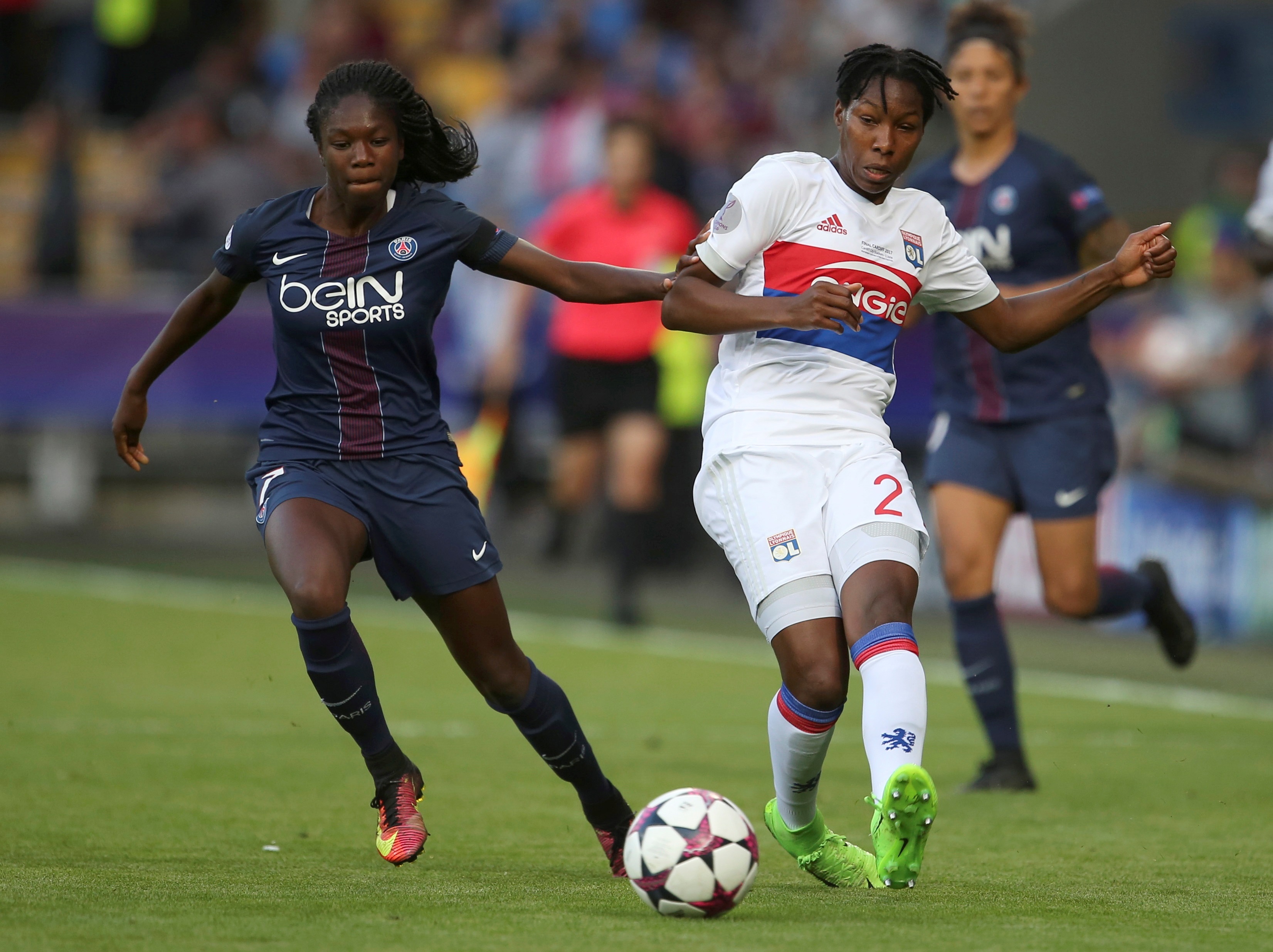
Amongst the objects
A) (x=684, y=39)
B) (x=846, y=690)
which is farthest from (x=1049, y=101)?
(x=846, y=690)

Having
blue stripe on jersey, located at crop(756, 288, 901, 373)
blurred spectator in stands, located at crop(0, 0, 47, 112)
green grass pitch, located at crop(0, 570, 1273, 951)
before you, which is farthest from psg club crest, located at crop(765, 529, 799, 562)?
blurred spectator in stands, located at crop(0, 0, 47, 112)

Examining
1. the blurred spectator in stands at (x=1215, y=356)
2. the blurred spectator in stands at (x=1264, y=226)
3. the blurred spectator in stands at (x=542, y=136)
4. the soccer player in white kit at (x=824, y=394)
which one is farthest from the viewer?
the blurred spectator in stands at (x=542, y=136)

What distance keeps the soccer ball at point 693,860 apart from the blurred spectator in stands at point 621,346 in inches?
282

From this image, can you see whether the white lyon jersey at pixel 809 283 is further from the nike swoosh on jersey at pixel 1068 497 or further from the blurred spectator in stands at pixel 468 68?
the blurred spectator in stands at pixel 468 68

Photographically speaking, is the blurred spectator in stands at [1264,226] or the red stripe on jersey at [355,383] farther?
the blurred spectator in stands at [1264,226]

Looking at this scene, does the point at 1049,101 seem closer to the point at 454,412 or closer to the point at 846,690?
the point at 454,412

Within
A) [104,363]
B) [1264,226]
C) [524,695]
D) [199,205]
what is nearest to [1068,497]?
[1264,226]

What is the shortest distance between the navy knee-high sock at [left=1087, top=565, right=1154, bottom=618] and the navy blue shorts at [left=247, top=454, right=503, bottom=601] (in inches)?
122

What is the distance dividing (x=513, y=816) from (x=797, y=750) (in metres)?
1.65

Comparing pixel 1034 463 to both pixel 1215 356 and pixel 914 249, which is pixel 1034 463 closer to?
pixel 914 249

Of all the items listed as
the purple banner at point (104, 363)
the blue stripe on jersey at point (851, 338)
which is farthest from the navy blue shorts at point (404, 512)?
the purple banner at point (104, 363)

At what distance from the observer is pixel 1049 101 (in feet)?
56.4

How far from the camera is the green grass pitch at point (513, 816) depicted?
464 centimetres

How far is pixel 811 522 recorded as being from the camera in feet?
17.3
